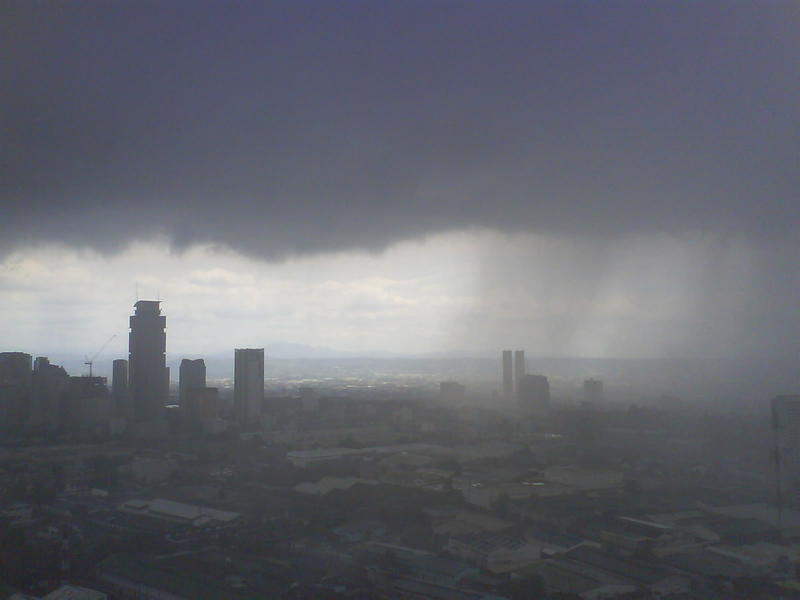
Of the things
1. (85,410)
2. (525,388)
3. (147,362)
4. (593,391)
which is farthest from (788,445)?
(147,362)

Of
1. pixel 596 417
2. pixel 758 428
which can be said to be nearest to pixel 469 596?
pixel 758 428

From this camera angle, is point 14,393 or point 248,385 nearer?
point 14,393

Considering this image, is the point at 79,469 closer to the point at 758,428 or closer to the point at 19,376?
the point at 19,376

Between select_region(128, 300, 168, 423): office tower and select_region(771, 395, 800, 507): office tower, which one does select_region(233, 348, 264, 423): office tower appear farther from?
select_region(771, 395, 800, 507): office tower

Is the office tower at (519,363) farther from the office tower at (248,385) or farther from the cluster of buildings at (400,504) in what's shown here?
the office tower at (248,385)

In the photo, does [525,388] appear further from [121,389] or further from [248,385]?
[121,389]

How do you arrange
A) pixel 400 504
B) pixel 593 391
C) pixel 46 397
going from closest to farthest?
pixel 400 504 < pixel 46 397 < pixel 593 391

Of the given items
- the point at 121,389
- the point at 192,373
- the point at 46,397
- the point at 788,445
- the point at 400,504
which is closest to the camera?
the point at 400,504
